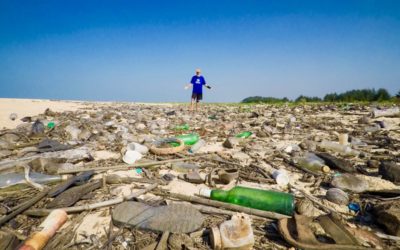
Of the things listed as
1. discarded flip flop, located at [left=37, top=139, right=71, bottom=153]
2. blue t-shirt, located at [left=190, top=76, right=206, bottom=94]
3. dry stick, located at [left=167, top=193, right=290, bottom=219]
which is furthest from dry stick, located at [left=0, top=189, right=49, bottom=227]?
blue t-shirt, located at [left=190, top=76, right=206, bottom=94]

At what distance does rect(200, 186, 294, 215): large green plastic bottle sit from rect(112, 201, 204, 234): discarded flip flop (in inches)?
12.0

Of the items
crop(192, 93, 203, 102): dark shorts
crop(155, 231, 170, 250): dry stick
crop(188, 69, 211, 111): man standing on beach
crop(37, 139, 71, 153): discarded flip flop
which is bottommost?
crop(155, 231, 170, 250): dry stick

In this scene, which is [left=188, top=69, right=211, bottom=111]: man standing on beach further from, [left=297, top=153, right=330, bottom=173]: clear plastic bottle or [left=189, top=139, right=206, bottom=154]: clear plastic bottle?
[left=297, top=153, right=330, bottom=173]: clear plastic bottle

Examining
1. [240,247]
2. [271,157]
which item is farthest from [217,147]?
[240,247]

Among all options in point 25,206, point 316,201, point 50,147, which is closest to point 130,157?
point 25,206

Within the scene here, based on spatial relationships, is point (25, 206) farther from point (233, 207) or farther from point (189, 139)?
point (189, 139)

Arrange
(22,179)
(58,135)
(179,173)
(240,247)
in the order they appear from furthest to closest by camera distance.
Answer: (58,135), (179,173), (22,179), (240,247)

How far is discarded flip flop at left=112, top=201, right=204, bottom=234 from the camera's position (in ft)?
5.01

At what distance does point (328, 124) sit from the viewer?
6039 mm

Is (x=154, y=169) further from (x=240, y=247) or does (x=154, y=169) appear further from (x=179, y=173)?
(x=240, y=247)

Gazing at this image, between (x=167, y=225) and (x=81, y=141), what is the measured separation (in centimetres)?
331

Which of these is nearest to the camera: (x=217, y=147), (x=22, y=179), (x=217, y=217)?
(x=217, y=217)

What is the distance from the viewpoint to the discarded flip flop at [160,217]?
5.01 feet

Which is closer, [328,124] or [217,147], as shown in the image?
[217,147]
